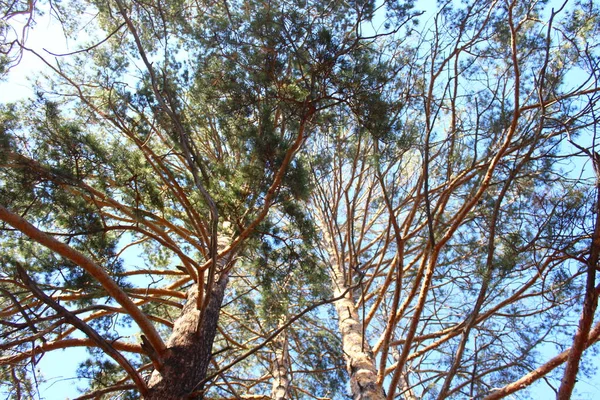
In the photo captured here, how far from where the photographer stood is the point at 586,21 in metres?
3.43

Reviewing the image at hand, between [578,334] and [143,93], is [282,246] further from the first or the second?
[578,334]

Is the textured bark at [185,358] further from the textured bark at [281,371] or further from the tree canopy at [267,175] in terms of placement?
the textured bark at [281,371]

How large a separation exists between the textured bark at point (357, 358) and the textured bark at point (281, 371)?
2.60ft

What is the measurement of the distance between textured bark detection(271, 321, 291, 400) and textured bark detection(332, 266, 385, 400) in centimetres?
79

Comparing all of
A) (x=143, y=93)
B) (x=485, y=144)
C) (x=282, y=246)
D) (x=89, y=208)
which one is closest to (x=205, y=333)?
(x=282, y=246)

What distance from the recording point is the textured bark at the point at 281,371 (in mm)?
4489

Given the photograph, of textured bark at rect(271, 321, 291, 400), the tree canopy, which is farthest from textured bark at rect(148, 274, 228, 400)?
textured bark at rect(271, 321, 291, 400)

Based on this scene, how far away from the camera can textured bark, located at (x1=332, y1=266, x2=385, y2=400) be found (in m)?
2.90

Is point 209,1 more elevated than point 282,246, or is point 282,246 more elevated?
point 209,1

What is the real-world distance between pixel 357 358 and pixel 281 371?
1807 millimetres

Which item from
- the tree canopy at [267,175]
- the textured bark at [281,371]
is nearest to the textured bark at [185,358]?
the tree canopy at [267,175]

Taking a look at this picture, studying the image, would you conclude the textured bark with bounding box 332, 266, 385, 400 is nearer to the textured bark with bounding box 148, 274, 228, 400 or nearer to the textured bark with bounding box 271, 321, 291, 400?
the textured bark with bounding box 271, 321, 291, 400

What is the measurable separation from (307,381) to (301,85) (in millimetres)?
3761

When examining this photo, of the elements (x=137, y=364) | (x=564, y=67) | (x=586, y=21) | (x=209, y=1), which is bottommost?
(x=137, y=364)
